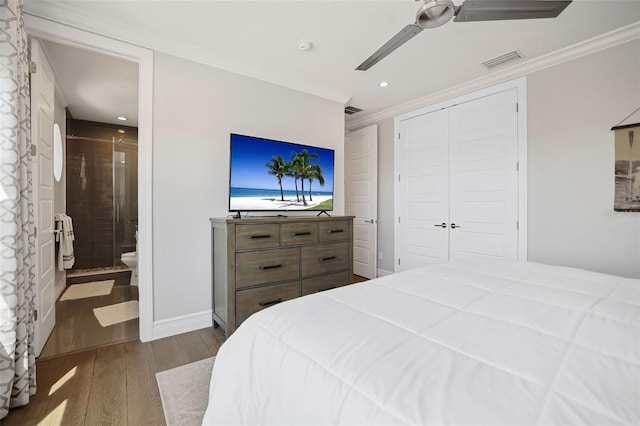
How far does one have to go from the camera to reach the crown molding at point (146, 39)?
2.06 m

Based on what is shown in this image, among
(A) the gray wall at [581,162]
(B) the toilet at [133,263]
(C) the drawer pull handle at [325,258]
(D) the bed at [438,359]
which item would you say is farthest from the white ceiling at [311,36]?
(B) the toilet at [133,263]

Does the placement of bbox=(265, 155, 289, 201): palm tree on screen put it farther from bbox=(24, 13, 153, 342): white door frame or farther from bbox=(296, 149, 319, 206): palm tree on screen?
bbox=(24, 13, 153, 342): white door frame

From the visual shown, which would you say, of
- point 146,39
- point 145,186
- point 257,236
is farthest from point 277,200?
point 146,39

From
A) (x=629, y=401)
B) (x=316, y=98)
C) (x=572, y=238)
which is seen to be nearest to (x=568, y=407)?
(x=629, y=401)

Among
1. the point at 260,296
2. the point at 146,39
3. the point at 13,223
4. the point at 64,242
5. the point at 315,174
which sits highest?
the point at 146,39

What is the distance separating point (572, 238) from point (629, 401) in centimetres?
270

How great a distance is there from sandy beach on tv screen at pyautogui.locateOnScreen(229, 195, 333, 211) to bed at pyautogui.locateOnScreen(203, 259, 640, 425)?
1.77m

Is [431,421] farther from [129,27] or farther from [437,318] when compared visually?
[129,27]

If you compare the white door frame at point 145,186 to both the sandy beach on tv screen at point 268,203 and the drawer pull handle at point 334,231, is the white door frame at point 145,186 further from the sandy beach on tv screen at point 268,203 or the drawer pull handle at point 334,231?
the drawer pull handle at point 334,231

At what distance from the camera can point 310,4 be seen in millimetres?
2062

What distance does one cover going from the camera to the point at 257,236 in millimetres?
2502

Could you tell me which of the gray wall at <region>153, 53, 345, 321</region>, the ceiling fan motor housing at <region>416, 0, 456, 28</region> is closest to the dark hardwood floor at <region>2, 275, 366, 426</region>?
the gray wall at <region>153, 53, 345, 321</region>

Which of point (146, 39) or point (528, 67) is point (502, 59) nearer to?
point (528, 67)

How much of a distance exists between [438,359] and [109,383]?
2090mm
